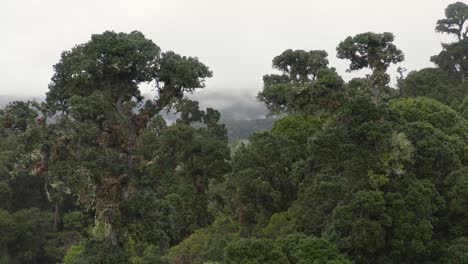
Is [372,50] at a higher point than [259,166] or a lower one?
higher

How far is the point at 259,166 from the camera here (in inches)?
1050

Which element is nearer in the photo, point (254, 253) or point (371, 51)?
point (254, 253)

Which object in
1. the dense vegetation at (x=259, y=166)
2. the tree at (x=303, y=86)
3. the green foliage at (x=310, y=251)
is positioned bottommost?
the green foliage at (x=310, y=251)

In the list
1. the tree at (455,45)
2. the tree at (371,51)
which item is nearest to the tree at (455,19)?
the tree at (455,45)

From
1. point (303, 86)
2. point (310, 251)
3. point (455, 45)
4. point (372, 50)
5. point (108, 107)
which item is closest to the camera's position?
point (108, 107)

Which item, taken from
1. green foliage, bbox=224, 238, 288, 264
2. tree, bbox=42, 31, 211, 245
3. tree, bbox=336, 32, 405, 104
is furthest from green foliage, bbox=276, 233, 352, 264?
tree, bbox=336, 32, 405, 104

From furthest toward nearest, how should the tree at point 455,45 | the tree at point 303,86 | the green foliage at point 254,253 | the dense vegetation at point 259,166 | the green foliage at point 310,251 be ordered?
1. the tree at point 455,45
2. the tree at point 303,86
3. the green foliage at point 310,251
4. the green foliage at point 254,253
5. the dense vegetation at point 259,166

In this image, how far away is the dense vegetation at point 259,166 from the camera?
13.9 m

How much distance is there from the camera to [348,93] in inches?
867

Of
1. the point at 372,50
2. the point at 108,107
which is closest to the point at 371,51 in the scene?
the point at 372,50

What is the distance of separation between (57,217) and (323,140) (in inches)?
1253

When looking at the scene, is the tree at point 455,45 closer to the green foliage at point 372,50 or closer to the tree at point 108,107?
the green foliage at point 372,50

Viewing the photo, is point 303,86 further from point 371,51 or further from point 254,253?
point 254,253

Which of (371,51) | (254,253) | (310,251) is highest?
(371,51)
